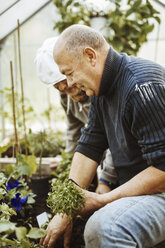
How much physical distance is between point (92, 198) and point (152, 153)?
0.38m

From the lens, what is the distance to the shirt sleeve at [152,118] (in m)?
1.10

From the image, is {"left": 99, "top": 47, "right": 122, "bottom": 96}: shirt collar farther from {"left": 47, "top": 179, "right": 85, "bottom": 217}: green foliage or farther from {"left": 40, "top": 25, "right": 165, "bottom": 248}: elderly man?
{"left": 47, "top": 179, "right": 85, "bottom": 217}: green foliage

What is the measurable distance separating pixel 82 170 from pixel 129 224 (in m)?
0.51

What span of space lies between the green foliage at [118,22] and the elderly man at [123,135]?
1.90 m

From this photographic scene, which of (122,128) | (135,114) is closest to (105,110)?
(122,128)

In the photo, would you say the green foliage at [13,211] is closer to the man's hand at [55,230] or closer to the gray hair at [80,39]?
the man's hand at [55,230]

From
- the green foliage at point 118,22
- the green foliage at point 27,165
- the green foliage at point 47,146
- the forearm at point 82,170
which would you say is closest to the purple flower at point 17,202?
the green foliage at point 27,165

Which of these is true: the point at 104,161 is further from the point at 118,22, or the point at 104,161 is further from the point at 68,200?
the point at 118,22

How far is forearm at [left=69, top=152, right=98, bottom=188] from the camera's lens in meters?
1.49

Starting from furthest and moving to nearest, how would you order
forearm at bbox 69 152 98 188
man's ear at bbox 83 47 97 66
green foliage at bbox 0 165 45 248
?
forearm at bbox 69 152 98 188, man's ear at bbox 83 47 97 66, green foliage at bbox 0 165 45 248

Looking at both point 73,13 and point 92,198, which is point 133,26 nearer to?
point 73,13

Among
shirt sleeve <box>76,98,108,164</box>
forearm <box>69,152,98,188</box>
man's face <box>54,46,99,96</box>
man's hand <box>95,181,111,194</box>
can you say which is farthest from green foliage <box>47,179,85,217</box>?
man's hand <box>95,181,111,194</box>

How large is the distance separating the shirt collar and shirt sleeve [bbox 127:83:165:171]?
0.18 m

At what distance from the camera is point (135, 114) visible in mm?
1140
